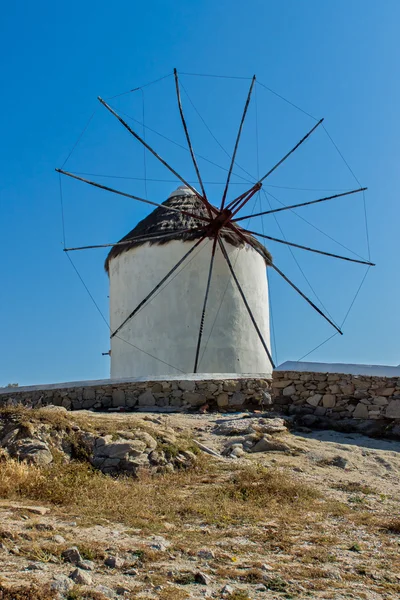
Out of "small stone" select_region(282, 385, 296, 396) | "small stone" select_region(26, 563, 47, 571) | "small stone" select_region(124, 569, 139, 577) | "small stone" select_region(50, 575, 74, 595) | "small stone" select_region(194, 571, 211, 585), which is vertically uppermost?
"small stone" select_region(282, 385, 296, 396)

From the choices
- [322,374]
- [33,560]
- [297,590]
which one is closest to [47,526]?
[33,560]

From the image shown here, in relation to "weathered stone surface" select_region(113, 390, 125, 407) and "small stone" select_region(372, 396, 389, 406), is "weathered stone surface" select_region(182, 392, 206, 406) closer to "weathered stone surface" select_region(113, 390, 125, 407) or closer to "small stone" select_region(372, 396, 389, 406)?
"weathered stone surface" select_region(113, 390, 125, 407)

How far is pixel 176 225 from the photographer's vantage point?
48.5 ft

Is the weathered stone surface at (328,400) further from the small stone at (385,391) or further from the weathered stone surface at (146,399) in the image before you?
the weathered stone surface at (146,399)

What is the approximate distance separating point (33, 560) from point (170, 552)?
810 mm

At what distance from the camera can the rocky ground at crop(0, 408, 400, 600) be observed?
10.7ft

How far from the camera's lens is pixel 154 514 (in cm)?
457

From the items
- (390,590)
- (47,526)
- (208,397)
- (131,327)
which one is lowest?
(390,590)

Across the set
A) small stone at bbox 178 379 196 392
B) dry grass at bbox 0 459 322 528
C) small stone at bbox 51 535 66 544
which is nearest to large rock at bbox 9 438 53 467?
dry grass at bbox 0 459 322 528

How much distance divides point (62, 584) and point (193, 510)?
5.94 ft

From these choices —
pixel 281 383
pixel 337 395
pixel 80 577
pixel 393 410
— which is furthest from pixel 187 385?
pixel 80 577

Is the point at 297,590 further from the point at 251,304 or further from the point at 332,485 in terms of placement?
the point at 251,304

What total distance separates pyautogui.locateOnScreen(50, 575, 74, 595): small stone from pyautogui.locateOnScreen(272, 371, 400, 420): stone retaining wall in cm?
584

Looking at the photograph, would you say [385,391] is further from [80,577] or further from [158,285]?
[158,285]
